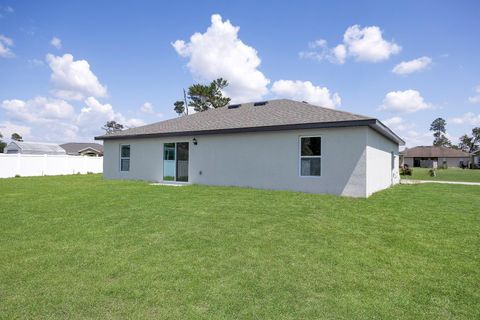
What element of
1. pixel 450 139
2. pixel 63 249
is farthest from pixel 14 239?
pixel 450 139

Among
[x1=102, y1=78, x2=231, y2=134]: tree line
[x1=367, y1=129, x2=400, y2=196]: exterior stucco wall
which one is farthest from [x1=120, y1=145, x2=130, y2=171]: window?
[x1=102, y1=78, x2=231, y2=134]: tree line

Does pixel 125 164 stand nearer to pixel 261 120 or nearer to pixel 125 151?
pixel 125 151

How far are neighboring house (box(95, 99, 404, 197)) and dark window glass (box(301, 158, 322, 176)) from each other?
4 centimetres

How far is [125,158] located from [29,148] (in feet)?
108

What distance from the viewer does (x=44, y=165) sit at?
75.7 feet

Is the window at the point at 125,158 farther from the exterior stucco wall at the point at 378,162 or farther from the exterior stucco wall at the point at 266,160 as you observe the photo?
the exterior stucco wall at the point at 378,162

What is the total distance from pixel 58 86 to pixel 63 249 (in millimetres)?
20473

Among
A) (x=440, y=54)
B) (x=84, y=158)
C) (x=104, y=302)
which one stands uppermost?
(x=440, y=54)

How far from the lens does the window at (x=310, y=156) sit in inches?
419

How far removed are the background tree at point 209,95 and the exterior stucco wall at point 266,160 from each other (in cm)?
2218

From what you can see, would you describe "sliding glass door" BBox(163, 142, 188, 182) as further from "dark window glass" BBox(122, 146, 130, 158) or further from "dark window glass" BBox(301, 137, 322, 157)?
"dark window glass" BBox(301, 137, 322, 157)

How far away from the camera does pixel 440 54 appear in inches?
492

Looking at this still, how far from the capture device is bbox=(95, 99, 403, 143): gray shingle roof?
33.7 feet

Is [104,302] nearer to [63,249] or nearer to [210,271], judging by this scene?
[210,271]
